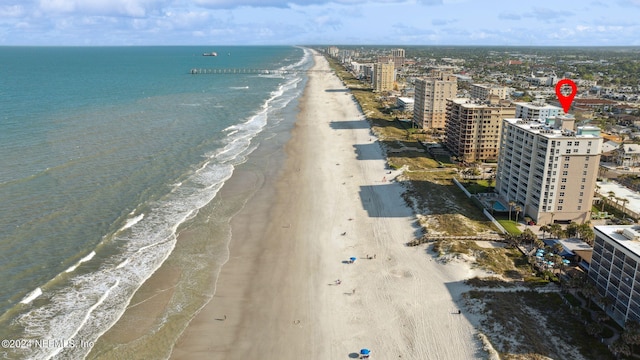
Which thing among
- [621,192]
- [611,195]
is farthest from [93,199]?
[621,192]

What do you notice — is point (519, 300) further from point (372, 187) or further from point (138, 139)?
point (138, 139)

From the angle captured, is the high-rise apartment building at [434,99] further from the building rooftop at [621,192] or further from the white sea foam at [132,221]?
the white sea foam at [132,221]

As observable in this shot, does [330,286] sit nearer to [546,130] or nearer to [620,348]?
[620,348]

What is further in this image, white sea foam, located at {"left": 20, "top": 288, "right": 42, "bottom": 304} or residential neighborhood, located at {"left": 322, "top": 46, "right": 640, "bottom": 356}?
white sea foam, located at {"left": 20, "top": 288, "right": 42, "bottom": 304}

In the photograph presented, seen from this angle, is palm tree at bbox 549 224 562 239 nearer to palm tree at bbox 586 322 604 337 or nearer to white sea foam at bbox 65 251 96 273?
palm tree at bbox 586 322 604 337

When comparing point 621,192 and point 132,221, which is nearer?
point 132,221

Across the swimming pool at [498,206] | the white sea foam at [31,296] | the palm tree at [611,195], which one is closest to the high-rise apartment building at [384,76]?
the palm tree at [611,195]

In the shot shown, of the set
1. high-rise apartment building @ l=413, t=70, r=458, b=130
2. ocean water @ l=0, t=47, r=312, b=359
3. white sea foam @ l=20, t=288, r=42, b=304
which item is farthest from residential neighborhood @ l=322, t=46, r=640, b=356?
white sea foam @ l=20, t=288, r=42, b=304
